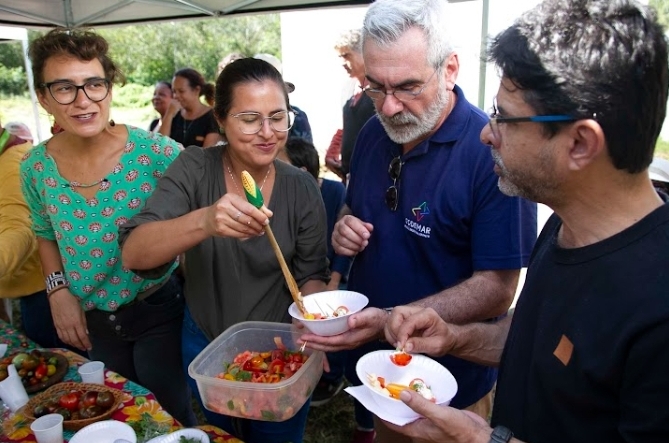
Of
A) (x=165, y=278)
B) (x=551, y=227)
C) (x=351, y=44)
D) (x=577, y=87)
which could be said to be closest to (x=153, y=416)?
(x=165, y=278)

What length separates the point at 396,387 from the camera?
126 cm

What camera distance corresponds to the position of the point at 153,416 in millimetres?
1708

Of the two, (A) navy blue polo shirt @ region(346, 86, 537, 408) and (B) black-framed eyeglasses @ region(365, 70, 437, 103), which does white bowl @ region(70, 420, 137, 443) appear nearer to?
(A) navy blue polo shirt @ region(346, 86, 537, 408)

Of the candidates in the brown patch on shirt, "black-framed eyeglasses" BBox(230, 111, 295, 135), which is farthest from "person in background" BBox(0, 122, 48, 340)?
the brown patch on shirt

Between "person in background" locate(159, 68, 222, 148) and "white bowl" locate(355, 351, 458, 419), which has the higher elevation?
"person in background" locate(159, 68, 222, 148)

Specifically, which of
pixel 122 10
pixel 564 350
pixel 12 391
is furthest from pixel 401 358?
pixel 122 10

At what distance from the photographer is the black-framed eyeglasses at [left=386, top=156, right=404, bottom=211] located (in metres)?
1.74

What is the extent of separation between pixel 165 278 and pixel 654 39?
190 cm

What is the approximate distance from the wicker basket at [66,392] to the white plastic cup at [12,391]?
0.05m

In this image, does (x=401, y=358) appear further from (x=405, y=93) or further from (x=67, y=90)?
(x=67, y=90)

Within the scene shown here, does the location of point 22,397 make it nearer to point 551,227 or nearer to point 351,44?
point 551,227

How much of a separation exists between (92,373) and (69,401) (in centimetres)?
17

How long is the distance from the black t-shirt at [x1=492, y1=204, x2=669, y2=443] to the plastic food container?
0.66 metres

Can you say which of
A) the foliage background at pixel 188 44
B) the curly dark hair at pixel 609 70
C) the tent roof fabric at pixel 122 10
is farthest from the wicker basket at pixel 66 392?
the foliage background at pixel 188 44
